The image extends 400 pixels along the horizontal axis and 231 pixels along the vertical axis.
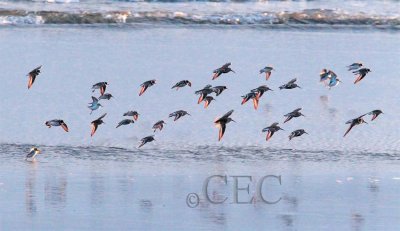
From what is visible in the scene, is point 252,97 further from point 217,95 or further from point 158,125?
point 158,125

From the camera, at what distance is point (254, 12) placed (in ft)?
104

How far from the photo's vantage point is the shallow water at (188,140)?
43.5 ft

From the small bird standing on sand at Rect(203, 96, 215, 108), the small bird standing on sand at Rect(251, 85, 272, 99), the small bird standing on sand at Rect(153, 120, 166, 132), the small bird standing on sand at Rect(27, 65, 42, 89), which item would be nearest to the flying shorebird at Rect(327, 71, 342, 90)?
the small bird standing on sand at Rect(251, 85, 272, 99)

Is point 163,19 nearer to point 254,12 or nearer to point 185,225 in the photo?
point 254,12

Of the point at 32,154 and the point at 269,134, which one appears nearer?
the point at 32,154

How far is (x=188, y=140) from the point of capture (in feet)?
56.1

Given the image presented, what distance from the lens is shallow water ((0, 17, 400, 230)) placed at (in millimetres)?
13266

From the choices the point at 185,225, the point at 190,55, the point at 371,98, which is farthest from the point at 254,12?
the point at 185,225

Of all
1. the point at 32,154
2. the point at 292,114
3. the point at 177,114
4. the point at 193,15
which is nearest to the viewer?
the point at 32,154

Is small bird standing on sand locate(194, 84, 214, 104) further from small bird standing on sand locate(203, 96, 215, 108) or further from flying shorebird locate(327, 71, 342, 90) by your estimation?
flying shorebird locate(327, 71, 342, 90)

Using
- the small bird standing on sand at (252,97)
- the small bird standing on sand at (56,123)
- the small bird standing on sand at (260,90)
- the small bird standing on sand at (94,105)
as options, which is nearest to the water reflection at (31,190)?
the small bird standing on sand at (56,123)

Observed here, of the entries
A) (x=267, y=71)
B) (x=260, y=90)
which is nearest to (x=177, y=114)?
(x=260, y=90)

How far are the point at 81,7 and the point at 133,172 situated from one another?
59.2 ft

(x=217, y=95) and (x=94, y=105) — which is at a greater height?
(x=217, y=95)
